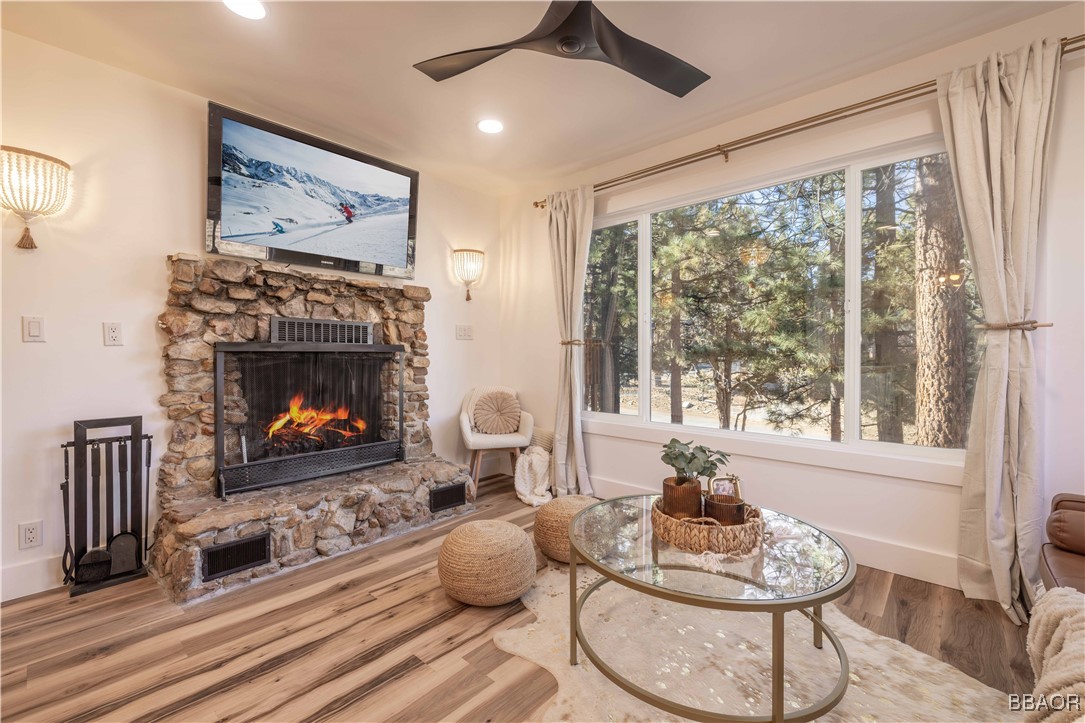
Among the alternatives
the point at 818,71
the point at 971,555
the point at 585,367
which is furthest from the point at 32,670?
the point at 818,71

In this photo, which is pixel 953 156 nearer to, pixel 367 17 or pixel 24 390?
pixel 367 17

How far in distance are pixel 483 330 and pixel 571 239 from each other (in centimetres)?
117

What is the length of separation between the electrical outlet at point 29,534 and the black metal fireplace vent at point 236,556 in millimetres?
802

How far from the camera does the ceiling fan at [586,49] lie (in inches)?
63.2

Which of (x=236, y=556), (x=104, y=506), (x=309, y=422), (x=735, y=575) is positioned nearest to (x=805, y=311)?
(x=735, y=575)

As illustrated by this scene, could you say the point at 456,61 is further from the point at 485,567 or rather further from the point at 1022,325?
the point at 1022,325

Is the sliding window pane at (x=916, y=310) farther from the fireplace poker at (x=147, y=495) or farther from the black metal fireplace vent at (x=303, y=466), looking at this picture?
the fireplace poker at (x=147, y=495)

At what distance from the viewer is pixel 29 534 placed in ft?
7.14

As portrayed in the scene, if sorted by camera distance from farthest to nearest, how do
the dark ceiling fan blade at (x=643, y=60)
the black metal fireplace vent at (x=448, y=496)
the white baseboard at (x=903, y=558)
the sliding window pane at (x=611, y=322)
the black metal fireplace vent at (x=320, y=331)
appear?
the sliding window pane at (x=611, y=322) < the black metal fireplace vent at (x=448, y=496) < the black metal fireplace vent at (x=320, y=331) < the white baseboard at (x=903, y=558) < the dark ceiling fan blade at (x=643, y=60)

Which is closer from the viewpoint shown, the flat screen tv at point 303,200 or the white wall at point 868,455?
the white wall at point 868,455

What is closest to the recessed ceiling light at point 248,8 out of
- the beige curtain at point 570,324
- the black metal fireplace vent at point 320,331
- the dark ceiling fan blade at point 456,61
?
the dark ceiling fan blade at point 456,61

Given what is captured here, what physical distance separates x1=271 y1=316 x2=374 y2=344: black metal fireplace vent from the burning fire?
1.27 feet

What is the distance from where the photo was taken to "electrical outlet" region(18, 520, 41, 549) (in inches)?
84.9

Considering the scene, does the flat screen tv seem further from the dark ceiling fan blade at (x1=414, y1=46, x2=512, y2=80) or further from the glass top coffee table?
the glass top coffee table
